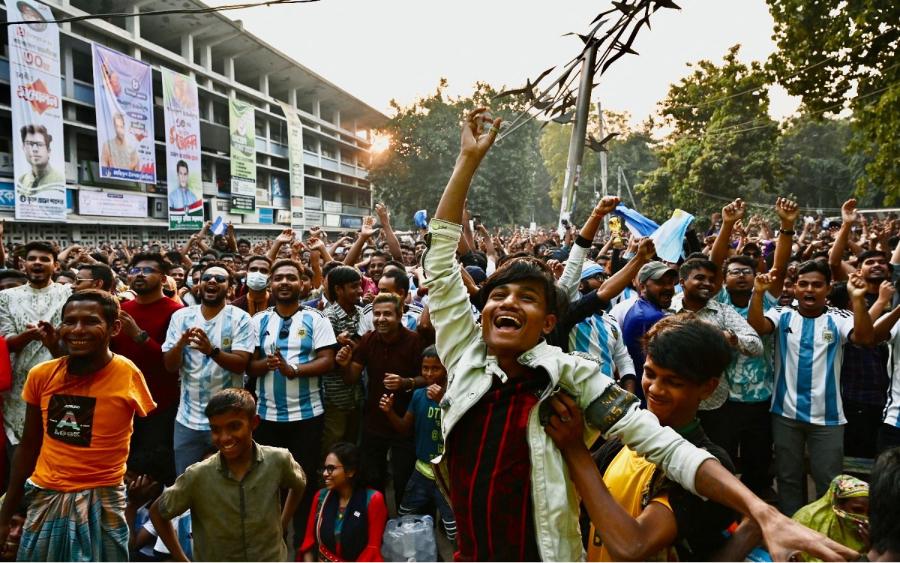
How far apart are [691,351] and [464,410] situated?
69 cm

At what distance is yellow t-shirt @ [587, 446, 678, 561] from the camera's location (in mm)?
1505

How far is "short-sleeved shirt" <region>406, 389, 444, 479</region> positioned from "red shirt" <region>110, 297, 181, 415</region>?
172 cm

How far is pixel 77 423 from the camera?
255 centimetres

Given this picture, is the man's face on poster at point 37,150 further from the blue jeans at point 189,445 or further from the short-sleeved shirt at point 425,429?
the short-sleeved shirt at point 425,429

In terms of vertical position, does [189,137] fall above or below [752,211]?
above

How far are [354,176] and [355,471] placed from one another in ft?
150

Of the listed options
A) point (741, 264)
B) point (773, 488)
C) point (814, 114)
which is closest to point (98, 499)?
point (741, 264)

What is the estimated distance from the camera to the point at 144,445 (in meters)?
3.82

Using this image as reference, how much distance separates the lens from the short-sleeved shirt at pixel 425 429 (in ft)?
11.8

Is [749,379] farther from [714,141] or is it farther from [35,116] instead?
[35,116]

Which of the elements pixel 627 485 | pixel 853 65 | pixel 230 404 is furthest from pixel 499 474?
pixel 853 65

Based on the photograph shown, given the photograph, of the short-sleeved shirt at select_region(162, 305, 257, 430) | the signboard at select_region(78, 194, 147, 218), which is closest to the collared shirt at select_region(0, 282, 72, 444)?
the short-sleeved shirt at select_region(162, 305, 257, 430)

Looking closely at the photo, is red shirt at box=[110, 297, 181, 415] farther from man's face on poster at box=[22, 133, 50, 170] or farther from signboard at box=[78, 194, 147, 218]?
signboard at box=[78, 194, 147, 218]

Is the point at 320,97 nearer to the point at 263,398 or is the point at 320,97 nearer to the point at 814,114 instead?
the point at 814,114
